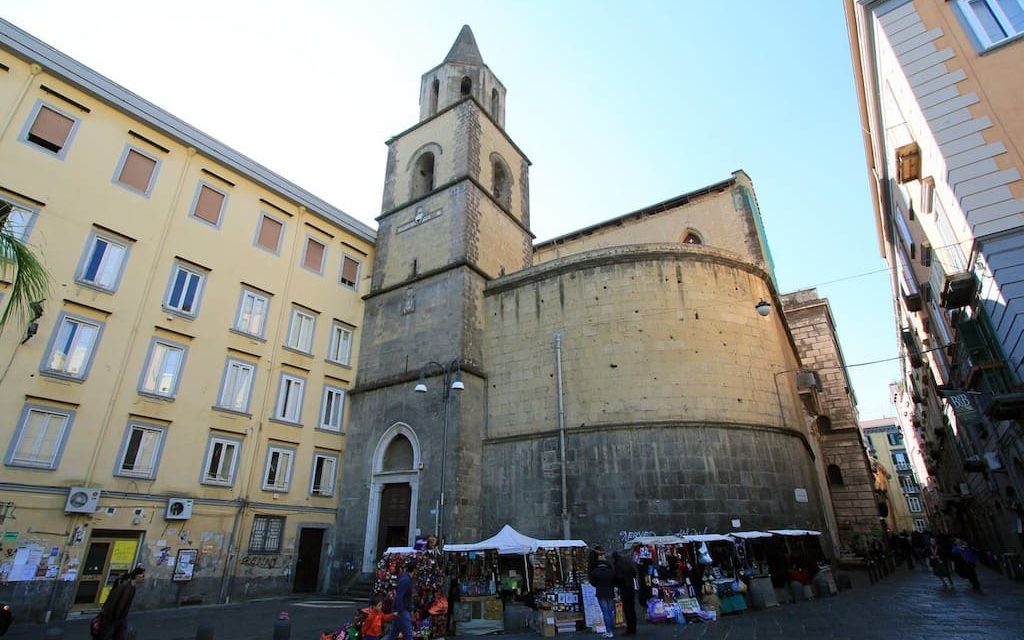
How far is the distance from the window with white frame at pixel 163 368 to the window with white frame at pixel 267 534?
481 centimetres

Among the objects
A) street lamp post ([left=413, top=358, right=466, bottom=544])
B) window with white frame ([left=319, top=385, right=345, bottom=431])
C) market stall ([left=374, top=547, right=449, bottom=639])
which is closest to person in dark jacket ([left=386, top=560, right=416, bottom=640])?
market stall ([left=374, top=547, right=449, bottom=639])

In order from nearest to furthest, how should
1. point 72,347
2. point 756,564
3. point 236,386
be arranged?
point 756,564 → point 72,347 → point 236,386

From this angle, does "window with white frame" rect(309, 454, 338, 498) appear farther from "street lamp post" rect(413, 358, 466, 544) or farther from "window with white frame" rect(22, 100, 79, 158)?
"window with white frame" rect(22, 100, 79, 158)

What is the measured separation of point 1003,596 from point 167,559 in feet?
67.6

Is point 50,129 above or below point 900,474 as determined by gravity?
above

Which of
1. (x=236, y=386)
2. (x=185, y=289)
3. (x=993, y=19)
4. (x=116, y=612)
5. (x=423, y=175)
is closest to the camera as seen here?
(x=116, y=612)

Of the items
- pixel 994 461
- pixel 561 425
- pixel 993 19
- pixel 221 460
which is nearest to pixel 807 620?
pixel 561 425

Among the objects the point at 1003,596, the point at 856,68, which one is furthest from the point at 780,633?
the point at 856,68

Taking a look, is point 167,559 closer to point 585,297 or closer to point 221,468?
point 221,468

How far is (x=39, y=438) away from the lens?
40.8 feet

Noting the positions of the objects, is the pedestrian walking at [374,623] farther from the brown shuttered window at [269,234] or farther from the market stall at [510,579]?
the brown shuttered window at [269,234]

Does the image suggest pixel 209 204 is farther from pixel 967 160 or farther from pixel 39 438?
pixel 967 160

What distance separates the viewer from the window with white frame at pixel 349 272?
21.3 metres

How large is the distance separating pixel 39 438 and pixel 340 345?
937 centimetres
